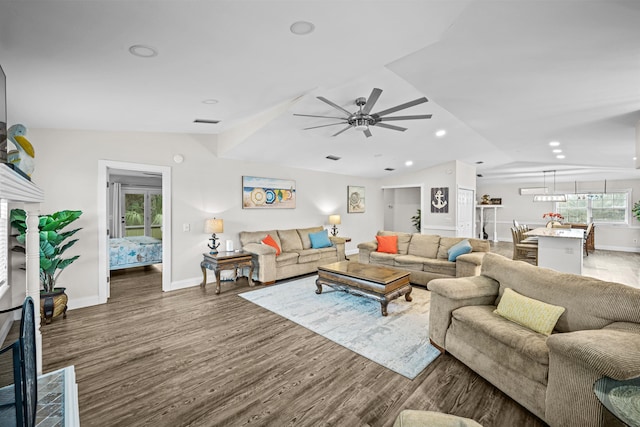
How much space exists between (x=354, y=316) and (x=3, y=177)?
335 centimetres

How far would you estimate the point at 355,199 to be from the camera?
8.41 m

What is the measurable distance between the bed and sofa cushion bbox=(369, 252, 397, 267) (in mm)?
4494

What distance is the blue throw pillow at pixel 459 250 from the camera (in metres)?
4.77

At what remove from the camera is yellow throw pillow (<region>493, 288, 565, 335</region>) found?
7.17ft

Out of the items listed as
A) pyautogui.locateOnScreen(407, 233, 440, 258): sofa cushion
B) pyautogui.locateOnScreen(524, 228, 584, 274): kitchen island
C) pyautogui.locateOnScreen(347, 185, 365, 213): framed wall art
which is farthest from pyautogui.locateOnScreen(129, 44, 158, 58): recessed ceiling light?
pyautogui.locateOnScreen(347, 185, 365, 213): framed wall art

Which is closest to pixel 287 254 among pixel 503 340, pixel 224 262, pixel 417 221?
pixel 224 262

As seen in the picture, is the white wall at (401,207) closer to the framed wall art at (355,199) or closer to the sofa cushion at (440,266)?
the framed wall art at (355,199)

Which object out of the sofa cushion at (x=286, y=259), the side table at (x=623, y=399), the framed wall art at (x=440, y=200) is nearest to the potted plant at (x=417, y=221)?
the framed wall art at (x=440, y=200)

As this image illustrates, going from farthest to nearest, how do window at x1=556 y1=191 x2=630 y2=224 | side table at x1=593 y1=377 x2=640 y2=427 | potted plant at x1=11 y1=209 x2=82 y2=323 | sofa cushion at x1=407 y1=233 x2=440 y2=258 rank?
window at x1=556 y1=191 x2=630 y2=224
sofa cushion at x1=407 y1=233 x2=440 y2=258
potted plant at x1=11 y1=209 x2=82 y2=323
side table at x1=593 y1=377 x2=640 y2=427

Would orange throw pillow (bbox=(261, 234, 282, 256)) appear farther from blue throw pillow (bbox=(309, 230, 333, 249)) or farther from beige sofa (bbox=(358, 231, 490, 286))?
beige sofa (bbox=(358, 231, 490, 286))

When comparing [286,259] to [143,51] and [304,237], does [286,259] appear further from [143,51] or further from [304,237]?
[143,51]

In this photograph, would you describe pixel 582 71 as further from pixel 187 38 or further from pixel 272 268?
pixel 272 268

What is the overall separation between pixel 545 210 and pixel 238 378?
12.3 m

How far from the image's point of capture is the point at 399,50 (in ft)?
8.18
